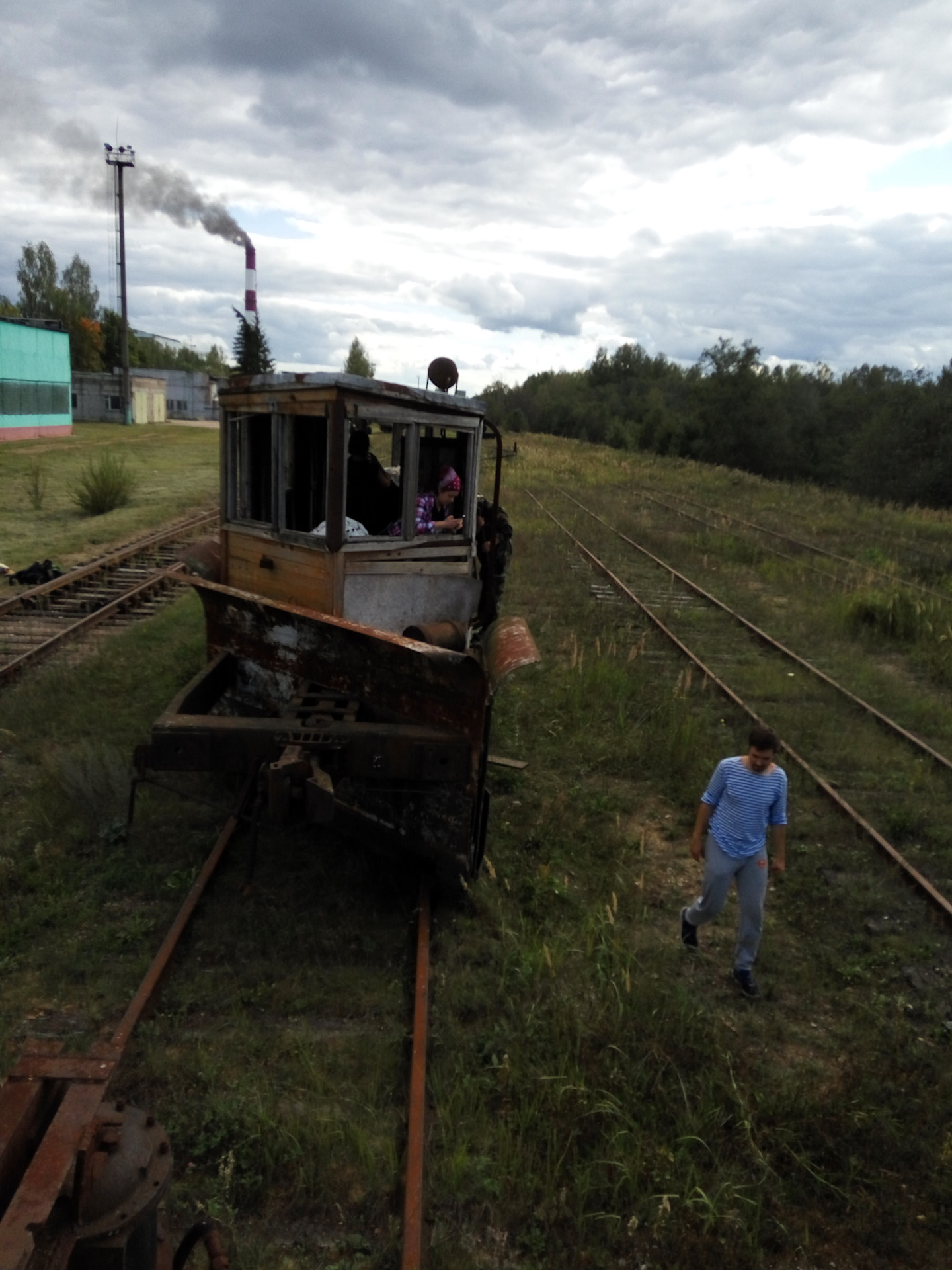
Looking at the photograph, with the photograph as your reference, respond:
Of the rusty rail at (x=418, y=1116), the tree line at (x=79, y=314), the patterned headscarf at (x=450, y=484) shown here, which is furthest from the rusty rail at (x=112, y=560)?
the tree line at (x=79, y=314)

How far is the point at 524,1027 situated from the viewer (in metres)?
4.14

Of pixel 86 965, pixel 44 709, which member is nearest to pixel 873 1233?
pixel 86 965

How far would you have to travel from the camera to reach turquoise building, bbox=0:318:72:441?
33.7m

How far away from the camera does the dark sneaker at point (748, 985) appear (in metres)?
4.65

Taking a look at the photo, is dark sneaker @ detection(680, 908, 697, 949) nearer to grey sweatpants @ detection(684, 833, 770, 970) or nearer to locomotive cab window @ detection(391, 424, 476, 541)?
grey sweatpants @ detection(684, 833, 770, 970)

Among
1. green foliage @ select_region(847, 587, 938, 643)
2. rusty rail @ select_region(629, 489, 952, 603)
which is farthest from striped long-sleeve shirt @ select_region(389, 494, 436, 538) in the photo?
rusty rail @ select_region(629, 489, 952, 603)

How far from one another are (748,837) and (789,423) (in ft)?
206

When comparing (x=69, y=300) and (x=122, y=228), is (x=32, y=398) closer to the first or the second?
(x=122, y=228)

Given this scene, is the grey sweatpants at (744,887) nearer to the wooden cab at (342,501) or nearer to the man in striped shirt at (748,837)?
the man in striped shirt at (748,837)

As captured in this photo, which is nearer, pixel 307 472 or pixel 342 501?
pixel 342 501

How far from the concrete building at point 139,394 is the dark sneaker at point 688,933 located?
159 ft

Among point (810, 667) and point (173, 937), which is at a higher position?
point (810, 667)

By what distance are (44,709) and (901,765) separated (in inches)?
281

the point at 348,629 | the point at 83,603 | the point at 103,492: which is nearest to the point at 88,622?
the point at 83,603
